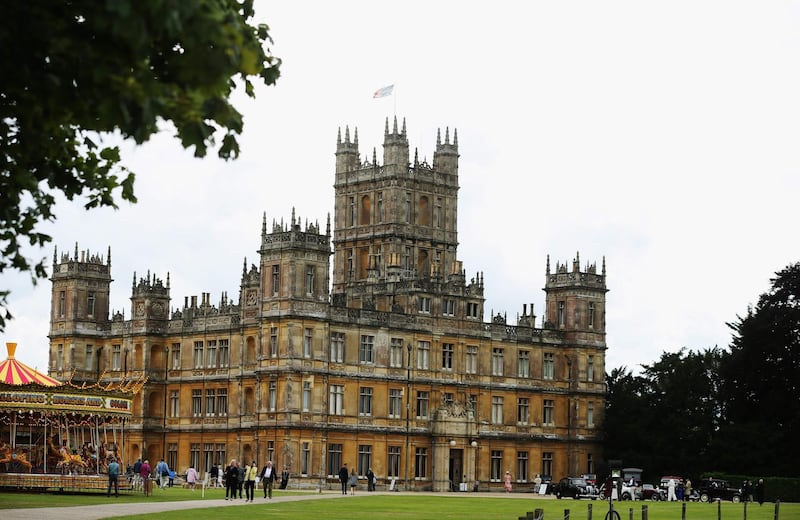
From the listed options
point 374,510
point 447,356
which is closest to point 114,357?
point 447,356

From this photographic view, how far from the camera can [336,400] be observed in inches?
3221

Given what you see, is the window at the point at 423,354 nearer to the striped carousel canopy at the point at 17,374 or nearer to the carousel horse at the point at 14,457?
the striped carousel canopy at the point at 17,374

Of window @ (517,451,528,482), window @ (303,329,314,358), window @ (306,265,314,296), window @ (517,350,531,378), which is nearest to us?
window @ (303,329,314,358)

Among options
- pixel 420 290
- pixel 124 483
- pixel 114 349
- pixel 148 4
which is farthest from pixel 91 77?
pixel 114 349

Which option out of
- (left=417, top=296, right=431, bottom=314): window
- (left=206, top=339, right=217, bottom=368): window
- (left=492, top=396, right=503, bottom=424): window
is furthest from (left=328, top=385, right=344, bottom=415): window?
(left=492, top=396, right=503, bottom=424): window

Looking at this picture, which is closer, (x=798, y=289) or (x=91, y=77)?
(x=91, y=77)

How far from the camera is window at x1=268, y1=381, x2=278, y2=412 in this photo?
80062 mm

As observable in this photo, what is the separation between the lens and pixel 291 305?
3137 inches

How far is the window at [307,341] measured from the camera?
3152 inches

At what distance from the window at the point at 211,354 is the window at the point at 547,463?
21.2 metres

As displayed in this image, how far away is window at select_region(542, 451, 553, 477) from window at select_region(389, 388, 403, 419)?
11.4m

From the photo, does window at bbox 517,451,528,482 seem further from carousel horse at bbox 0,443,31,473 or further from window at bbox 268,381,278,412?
carousel horse at bbox 0,443,31,473

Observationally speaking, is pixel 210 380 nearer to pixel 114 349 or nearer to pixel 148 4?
pixel 114 349

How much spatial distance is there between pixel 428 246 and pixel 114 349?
71.1 feet
